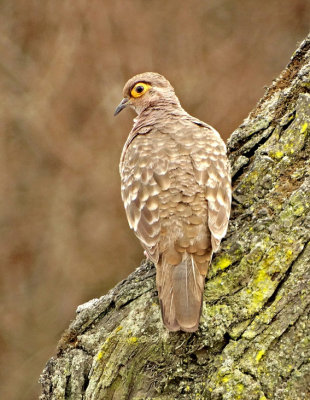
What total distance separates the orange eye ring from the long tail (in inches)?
80.0

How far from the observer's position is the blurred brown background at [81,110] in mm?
8117

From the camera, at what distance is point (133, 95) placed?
5281 mm

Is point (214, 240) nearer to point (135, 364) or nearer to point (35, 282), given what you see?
point (135, 364)

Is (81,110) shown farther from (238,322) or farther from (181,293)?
(238,322)

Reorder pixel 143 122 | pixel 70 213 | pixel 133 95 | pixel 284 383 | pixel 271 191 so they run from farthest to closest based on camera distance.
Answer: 1. pixel 70 213
2. pixel 133 95
3. pixel 143 122
4. pixel 271 191
5. pixel 284 383

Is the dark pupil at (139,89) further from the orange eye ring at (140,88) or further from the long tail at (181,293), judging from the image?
the long tail at (181,293)

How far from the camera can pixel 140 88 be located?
5.25m

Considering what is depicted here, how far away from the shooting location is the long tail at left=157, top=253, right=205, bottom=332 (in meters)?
3.28

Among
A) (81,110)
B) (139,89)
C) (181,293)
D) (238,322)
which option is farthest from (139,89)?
(81,110)

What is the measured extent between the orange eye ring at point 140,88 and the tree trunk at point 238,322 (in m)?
1.56

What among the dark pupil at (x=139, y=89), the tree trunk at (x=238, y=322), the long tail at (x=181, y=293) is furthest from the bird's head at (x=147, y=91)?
the long tail at (x=181, y=293)

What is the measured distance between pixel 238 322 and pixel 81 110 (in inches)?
218

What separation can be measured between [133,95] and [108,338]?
2.29 metres

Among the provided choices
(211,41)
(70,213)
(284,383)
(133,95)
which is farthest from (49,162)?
(284,383)
